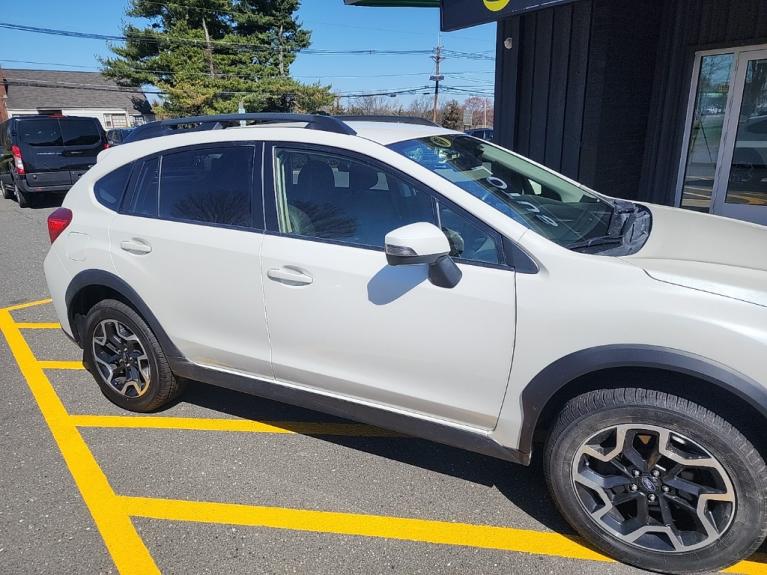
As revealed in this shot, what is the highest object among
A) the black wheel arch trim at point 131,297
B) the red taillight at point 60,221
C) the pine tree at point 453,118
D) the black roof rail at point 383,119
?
the black roof rail at point 383,119

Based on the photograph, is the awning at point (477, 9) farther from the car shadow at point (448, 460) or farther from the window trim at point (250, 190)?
the car shadow at point (448, 460)

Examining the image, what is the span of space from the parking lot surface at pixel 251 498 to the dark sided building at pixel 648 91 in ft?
18.2

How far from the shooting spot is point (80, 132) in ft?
39.8

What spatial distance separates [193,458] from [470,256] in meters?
1.89

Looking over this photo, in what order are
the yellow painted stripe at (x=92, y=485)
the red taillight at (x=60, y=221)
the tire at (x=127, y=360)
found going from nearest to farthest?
the yellow painted stripe at (x=92, y=485)
the tire at (x=127, y=360)
the red taillight at (x=60, y=221)

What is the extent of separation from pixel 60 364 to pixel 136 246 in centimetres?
184

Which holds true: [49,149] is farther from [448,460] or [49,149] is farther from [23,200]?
[448,460]

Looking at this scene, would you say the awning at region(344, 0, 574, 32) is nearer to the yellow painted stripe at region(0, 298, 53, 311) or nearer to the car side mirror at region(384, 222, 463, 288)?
the car side mirror at region(384, 222, 463, 288)

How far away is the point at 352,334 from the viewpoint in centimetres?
242

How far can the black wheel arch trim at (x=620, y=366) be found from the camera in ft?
5.73

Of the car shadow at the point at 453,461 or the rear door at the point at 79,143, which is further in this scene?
the rear door at the point at 79,143

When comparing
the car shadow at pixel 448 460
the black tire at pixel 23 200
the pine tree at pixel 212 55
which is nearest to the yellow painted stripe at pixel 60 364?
the car shadow at pixel 448 460

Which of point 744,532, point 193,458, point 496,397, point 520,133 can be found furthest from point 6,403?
point 520,133

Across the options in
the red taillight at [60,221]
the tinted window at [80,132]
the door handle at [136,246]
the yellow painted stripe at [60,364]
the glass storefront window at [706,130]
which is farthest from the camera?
the tinted window at [80,132]
